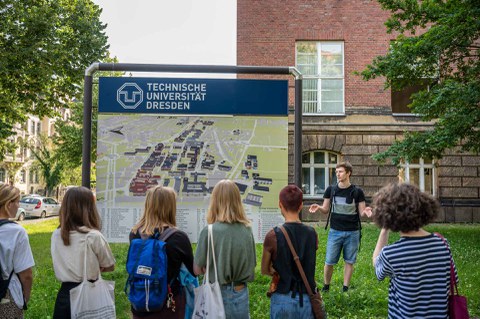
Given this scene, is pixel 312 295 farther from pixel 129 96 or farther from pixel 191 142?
pixel 129 96

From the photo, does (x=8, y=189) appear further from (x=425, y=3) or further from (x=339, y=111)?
(x=339, y=111)

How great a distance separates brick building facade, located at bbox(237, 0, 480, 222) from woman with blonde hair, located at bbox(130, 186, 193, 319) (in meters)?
15.8

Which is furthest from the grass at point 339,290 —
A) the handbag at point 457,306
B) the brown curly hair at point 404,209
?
the brown curly hair at point 404,209

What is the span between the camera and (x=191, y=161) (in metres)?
5.75

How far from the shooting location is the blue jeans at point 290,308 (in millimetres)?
3660

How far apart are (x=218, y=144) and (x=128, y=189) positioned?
1.24 meters

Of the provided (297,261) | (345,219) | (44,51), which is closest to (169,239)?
(297,261)

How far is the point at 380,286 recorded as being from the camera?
7.70 metres

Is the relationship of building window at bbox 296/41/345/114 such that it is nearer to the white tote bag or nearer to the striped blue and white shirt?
the white tote bag

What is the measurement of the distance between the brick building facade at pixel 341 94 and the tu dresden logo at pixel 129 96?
1419 cm

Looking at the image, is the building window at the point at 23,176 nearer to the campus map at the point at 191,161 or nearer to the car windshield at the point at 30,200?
the car windshield at the point at 30,200

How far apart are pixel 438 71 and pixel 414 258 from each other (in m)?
12.7

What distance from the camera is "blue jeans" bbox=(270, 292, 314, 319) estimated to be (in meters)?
3.66

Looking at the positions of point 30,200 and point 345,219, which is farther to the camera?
point 30,200
